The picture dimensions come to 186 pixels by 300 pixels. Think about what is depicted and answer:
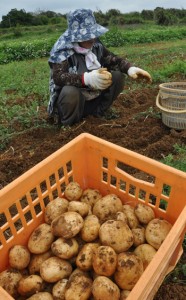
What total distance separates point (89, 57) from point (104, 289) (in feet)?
8.08

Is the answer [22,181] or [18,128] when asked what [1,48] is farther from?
[22,181]

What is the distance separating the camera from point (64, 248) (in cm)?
154

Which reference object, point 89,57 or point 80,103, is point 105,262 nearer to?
point 80,103

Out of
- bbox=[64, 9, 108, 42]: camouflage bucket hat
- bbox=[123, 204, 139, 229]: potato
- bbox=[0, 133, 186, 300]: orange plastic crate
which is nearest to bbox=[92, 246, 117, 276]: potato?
bbox=[0, 133, 186, 300]: orange plastic crate

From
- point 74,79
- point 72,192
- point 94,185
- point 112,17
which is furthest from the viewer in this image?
point 112,17

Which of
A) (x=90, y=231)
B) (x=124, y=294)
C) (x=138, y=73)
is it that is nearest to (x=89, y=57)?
(x=138, y=73)

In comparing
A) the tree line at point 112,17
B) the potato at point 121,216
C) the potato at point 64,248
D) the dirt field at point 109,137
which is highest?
the potato at point 121,216

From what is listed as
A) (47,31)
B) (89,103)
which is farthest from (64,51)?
(47,31)

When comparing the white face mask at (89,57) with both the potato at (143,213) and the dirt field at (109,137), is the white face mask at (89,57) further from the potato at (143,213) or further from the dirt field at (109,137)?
the potato at (143,213)

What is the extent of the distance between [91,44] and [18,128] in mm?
1256

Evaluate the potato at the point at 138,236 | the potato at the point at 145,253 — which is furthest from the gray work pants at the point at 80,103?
the potato at the point at 145,253

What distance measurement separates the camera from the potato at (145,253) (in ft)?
5.09

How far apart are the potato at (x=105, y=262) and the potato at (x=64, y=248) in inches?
6.5

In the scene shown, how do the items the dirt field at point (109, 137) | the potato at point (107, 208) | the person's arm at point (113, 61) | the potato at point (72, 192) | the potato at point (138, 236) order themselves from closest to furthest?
the potato at point (138, 236), the potato at point (107, 208), the potato at point (72, 192), the dirt field at point (109, 137), the person's arm at point (113, 61)
